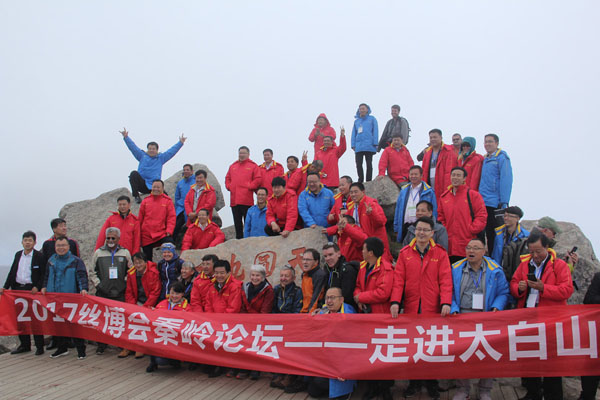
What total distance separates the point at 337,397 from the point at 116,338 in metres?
3.93

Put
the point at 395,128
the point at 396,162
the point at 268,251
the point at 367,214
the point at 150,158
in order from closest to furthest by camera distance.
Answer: the point at 367,214, the point at 268,251, the point at 396,162, the point at 395,128, the point at 150,158

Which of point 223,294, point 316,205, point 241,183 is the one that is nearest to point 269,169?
point 241,183

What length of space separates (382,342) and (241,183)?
593 cm

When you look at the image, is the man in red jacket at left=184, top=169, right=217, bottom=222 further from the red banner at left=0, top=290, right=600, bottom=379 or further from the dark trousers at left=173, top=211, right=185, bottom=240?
the red banner at left=0, top=290, right=600, bottom=379

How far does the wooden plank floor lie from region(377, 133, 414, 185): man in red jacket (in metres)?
5.46

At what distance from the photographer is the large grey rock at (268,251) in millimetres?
8062

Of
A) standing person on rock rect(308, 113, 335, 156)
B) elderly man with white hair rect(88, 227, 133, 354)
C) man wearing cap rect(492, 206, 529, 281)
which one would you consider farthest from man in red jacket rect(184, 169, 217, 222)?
man wearing cap rect(492, 206, 529, 281)

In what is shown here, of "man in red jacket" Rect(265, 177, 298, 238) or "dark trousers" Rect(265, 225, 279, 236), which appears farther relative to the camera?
"dark trousers" Rect(265, 225, 279, 236)

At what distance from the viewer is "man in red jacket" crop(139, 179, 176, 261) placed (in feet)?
30.3

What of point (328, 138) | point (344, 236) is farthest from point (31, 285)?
point (328, 138)

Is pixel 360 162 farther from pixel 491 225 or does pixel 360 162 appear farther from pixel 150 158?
pixel 150 158

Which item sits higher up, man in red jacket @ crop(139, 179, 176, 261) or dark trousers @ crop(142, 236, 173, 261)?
man in red jacket @ crop(139, 179, 176, 261)

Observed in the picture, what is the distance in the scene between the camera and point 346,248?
7035 millimetres

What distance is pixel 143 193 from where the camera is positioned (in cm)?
1232
